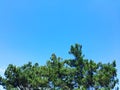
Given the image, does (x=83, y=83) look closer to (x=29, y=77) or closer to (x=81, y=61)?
(x=81, y=61)

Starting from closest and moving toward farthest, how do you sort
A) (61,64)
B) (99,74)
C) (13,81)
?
(99,74)
(61,64)
(13,81)

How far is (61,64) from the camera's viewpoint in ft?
156

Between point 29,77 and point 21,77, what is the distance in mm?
1146

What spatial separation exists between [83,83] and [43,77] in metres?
5.90

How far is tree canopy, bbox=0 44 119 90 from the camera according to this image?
146 feet

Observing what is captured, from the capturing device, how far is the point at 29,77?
49.8 metres

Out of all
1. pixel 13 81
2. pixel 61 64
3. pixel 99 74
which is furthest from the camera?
pixel 13 81

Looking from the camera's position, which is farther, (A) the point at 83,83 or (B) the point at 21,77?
(B) the point at 21,77

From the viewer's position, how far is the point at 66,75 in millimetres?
46344

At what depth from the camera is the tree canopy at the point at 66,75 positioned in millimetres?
44562

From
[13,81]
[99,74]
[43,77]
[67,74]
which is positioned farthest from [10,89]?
[99,74]

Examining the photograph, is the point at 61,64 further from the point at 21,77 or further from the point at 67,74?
the point at 21,77

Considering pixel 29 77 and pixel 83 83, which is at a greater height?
pixel 29 77

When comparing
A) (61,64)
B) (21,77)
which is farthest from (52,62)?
(21,77)
